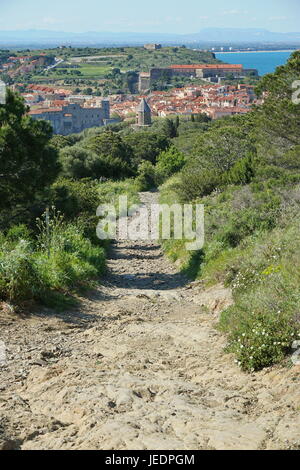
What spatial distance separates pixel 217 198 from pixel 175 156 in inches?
937

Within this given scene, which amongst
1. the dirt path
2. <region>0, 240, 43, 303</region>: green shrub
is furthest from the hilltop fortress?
the dirt path

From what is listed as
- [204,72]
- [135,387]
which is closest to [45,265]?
[135,387]

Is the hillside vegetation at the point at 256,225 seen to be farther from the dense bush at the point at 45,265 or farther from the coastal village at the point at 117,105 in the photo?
the coastal village at the point at 117,105

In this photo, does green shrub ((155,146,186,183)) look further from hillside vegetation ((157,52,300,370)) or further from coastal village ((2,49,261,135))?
coastal village ((2,49,261,135))

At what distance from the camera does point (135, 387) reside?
17.2 ft

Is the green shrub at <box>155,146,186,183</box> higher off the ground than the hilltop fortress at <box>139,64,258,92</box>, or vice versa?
the hilltop fortress at <box>139,64,258,92</box>

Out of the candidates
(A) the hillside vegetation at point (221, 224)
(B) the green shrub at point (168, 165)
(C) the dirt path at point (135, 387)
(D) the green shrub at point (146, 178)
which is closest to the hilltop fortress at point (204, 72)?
(B) the green shrub at point (168, 165)

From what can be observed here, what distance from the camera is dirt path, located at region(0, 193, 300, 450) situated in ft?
13.6

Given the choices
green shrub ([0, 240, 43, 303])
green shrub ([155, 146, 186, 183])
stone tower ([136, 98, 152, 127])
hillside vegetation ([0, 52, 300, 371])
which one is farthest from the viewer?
stone tower ([136, 98, 152, 127])

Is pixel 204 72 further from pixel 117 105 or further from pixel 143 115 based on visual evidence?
pixel 143 115

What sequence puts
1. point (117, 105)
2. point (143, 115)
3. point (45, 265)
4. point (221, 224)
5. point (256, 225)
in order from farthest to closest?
point (117, 105)
point (143, 115)
point (221, 224)
point (256, 225)
point (45, 265)

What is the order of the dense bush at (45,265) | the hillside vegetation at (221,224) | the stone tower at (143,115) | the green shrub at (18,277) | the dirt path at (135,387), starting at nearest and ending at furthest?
the dirt path at (135,387), the hillside vegetation at (221,224), the green shrub at (18,277), the dense bush at (45,265), the stone tower at (143,115)

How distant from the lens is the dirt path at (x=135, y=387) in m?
4.14

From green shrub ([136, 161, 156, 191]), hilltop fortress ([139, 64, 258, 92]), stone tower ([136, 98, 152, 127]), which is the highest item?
hilltop fortress ([139, 64, 258, 92])
